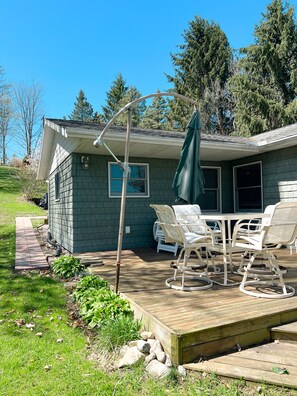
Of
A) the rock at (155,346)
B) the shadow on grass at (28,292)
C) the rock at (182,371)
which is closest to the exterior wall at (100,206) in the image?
the shadow on grass at (28,292)

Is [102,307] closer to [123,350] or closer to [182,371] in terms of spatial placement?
[123,350]

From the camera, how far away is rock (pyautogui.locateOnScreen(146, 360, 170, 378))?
2199 millimetres

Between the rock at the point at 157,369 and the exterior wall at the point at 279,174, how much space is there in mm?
5555

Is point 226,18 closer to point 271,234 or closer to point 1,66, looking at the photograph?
point 1,66

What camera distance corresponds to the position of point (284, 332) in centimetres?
258

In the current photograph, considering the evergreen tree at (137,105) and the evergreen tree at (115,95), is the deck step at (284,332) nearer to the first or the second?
the evergreen tree at (137,105)

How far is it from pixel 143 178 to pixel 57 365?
5407mm

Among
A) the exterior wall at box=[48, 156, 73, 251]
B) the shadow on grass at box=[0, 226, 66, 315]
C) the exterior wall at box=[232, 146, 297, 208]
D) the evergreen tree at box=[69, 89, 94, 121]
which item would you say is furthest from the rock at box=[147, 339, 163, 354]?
the evergreen tree at box=[69, 89, 94, 121]

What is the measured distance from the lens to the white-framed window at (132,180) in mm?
7094

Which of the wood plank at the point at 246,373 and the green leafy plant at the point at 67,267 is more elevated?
the green leafy plant at the point at 67,267

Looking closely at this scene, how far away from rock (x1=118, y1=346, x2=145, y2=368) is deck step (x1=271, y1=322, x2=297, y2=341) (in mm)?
1192

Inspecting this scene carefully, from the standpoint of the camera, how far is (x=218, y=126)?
71.2 ft

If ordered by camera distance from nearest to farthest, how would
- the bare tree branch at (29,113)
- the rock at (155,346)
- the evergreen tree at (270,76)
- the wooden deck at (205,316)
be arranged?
the wooden deck at (205,316) → the rock at (155,346) → the evergreen tree at (270,76) → the bare tree branch at (29,113)

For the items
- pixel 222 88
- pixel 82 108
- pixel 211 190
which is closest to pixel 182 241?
pixel 211 190
